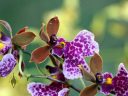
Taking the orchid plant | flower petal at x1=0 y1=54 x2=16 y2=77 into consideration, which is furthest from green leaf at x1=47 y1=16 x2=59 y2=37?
flower petal at x1=0 y1=54 x2=16 y2=77

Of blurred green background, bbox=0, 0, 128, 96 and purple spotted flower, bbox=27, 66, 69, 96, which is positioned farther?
blurred green background, bbox=0, 0, 128, 96

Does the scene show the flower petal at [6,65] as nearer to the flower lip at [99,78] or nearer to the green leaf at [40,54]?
the green leaf at [40,54]

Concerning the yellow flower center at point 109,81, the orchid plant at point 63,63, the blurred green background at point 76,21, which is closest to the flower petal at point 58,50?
the orchid plant at point 63,63

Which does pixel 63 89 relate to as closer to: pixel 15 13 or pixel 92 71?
pixel 92 71

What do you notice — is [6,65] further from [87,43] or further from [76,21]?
[76,21]

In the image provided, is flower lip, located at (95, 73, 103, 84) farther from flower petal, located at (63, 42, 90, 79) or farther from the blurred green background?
the blurred green background
